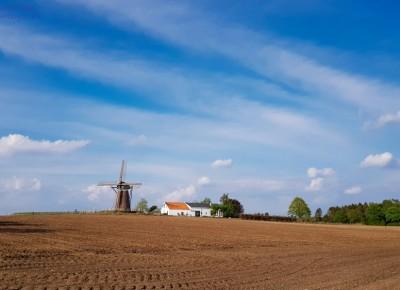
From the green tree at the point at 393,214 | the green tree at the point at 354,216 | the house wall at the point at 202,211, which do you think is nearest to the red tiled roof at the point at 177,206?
the house wall at the point at 202,211

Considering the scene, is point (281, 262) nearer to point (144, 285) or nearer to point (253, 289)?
point (253, 289)

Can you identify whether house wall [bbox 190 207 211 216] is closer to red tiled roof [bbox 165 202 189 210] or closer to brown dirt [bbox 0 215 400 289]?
red tiled roof [bbox 165 202 189 210]

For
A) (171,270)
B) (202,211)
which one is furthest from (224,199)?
(171,270)

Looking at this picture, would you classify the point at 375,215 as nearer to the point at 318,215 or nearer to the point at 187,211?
the point at 318,215

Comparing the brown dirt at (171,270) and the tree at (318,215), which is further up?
the tree at (318,215)

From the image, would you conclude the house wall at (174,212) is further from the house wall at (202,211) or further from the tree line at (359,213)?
the tree line at (359,213)

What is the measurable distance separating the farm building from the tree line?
31267 mm

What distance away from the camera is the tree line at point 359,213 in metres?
138

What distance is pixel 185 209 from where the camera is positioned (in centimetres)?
18000

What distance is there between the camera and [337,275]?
20.3 m

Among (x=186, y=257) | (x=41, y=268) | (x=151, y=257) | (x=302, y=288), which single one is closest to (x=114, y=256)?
(x=151, y=257)

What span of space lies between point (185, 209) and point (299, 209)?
41.2 m

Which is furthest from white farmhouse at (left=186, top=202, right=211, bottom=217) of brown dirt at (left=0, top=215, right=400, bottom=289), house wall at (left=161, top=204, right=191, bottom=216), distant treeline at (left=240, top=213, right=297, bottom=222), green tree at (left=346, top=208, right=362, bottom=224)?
brown dirt at (left=0, top=215, right=400, bottom=289)

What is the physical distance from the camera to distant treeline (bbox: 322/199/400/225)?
137 meters
